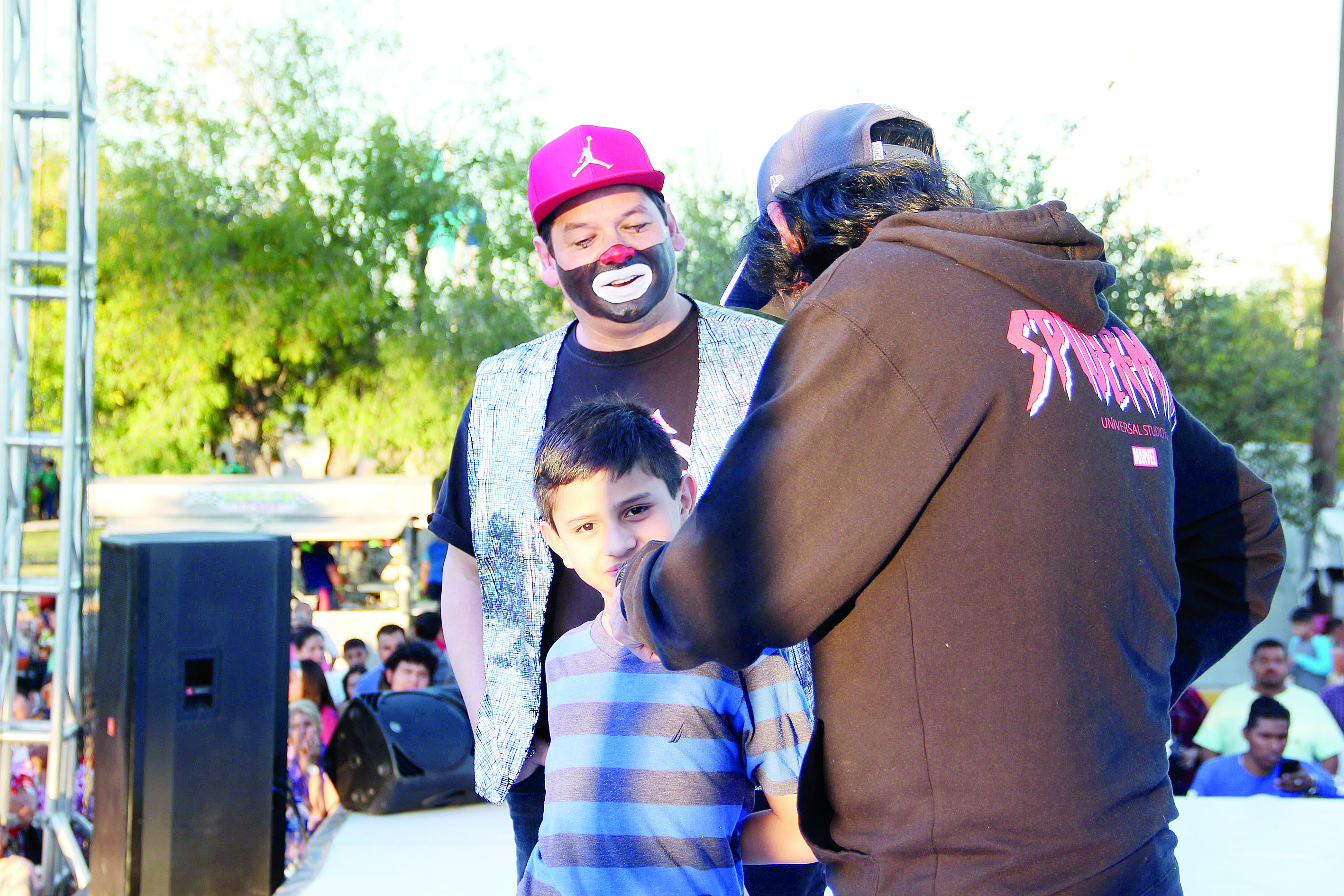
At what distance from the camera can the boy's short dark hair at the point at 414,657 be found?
6.31 m

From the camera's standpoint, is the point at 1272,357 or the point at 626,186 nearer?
the point at 626,186

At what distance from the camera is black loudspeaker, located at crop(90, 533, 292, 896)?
376 cm

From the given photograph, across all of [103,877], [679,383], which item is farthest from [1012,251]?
[103,877]

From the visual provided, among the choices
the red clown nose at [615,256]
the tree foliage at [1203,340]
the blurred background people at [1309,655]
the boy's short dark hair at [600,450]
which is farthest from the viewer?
the tree foliage at [1203,340]

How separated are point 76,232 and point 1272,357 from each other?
11.0 metres

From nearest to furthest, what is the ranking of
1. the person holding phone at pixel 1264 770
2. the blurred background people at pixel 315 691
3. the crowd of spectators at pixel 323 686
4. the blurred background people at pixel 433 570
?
the person holding phone at pixel 1264 770 → the crowd of spectators at pixel 323 686 → the blurred background people at pixel 315 691 → the blurred background people at pixel 433 570

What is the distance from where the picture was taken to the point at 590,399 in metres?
2.08

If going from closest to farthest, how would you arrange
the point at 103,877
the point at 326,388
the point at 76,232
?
the point at 103,877 → the point at 76,232 → the point at 326,388

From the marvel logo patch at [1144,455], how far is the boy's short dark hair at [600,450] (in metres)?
0.75

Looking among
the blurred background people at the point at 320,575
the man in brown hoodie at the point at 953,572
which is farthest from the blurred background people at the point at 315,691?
the blurred background people at the point at 320,575

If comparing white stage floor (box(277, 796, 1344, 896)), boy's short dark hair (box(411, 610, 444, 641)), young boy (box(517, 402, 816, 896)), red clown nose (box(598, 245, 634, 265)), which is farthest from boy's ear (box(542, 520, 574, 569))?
boy's short dark hair (box(411, 610, 444, 641))

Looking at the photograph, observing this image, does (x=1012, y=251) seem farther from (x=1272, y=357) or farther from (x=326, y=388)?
(x=326, y=388)

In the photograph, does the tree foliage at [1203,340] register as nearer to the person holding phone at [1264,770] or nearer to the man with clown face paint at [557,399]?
the person holding phone at [1264,770]

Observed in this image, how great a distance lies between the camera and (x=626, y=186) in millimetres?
2104
